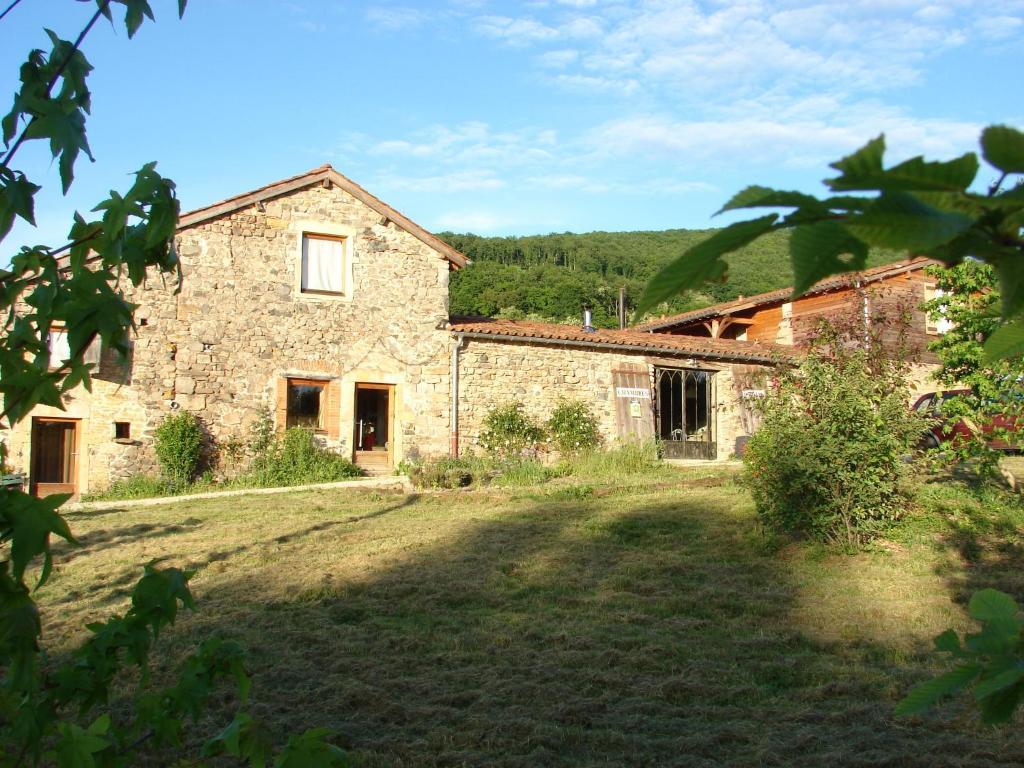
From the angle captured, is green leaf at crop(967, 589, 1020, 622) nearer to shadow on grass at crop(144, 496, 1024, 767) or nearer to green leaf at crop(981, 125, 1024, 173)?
green leaf at crop(981, 125, 1024, 173)

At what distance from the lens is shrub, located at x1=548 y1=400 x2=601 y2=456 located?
16.2m

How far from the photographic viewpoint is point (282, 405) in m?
15.3

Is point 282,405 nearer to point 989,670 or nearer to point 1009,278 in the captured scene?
point 989,670

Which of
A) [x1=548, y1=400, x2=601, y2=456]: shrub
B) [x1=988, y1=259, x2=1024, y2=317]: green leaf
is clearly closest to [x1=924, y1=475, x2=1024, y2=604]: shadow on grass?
[x1=988, y1=259, x2=1024, y2=317]: green leaf

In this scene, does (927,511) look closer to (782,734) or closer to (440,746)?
(782,734)

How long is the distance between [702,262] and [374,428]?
16130 millimetres

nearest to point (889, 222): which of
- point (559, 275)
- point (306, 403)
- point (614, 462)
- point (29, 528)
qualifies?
point (29, 528)

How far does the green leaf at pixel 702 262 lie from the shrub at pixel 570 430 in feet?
50.3

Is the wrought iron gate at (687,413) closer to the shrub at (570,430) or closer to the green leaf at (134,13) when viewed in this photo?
the shrub at (570,430)

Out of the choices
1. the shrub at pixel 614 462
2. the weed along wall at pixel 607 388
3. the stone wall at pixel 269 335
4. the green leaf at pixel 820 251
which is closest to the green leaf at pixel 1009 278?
the green leaf at pixel 820 251

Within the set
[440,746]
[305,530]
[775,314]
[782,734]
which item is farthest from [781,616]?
[775,314]

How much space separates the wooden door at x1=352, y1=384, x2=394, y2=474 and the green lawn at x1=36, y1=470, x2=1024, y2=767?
17.4ft

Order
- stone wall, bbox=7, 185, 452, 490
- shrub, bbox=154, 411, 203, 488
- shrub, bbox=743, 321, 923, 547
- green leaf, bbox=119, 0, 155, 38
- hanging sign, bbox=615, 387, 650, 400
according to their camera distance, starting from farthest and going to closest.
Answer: hanging sign, bbox=615, 387, 650, 400
stone wall, bbox=7, 185, 452, 490
shrub, bbox=154, 411, 203, 488
shrub, bbox=743, 321, 923, 547
green leaf, bbox=119, 0, 155, 38

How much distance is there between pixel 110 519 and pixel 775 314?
714 inches
